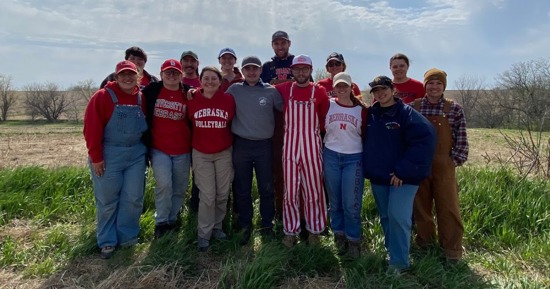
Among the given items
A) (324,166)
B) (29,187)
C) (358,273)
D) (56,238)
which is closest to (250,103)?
(324,166)

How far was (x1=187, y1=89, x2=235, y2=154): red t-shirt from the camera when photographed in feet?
13.4

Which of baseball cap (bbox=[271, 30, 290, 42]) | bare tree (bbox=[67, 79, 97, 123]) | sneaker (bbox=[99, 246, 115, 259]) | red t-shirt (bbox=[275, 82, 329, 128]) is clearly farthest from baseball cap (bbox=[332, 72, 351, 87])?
bare tree (bbox=[67, 79, 97, 123])

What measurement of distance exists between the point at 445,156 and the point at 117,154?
3.57m

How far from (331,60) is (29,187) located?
→ 4930 mm

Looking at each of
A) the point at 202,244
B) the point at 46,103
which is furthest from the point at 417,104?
the point at 46,103

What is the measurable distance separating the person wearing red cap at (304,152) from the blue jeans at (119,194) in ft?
5.62

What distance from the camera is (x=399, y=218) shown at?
353 centimetres

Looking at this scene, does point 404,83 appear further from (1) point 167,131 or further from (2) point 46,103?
(2) point 46,103

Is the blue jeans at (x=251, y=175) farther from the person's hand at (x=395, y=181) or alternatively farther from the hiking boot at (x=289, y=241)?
the person's hand at (x=395, y=181)

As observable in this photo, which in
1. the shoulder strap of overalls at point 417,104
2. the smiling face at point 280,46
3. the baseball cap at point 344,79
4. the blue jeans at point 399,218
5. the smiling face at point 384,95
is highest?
the smiling face at point 280,46

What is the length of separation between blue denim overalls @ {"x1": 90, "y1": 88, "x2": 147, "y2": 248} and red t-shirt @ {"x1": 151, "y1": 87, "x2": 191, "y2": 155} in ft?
0.53

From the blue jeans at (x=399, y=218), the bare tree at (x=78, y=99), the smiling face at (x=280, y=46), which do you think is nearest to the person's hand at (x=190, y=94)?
the smiling face at (x=280, y=46)

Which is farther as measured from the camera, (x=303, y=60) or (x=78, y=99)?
(x=78, y=99)

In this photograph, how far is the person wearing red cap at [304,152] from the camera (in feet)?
13.4
